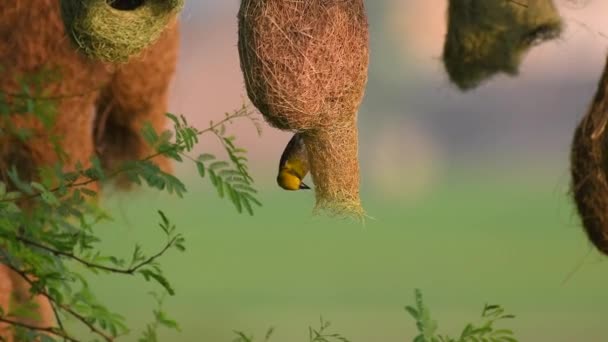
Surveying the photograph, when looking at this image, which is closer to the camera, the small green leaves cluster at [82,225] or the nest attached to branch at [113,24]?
the small green leaves cluster at [82,225]

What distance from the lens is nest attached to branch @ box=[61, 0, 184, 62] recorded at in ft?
4.91

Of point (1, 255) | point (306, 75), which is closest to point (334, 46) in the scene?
point (306, 75)

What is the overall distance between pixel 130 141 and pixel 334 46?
1401 millimetres

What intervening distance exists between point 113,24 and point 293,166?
379mm

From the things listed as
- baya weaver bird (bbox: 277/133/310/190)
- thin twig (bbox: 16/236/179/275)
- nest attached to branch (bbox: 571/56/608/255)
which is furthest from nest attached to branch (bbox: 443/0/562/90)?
thin twig (bbox: 16/236/179/275)

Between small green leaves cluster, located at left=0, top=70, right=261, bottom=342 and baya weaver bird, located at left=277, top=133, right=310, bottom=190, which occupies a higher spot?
baya weaver bird, located at left=277, top=133, right=310, bottom=190

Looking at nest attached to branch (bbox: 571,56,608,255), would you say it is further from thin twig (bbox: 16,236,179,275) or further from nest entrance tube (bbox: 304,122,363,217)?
thin twig (bbox: 16,236,179,275)

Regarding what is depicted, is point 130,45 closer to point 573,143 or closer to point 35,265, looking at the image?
point 35,265

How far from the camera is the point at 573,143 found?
4.47 ft

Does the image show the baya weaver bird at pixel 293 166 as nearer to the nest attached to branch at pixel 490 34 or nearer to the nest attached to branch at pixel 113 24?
the nest attached to branch at pixel 113 24

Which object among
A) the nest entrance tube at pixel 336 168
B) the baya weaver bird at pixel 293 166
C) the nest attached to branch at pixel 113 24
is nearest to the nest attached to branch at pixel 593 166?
the nest entrance tube at pixel 336 168

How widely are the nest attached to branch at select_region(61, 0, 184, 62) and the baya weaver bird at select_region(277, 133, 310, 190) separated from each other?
0.98 feet

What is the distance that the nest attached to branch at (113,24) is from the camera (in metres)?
1.50

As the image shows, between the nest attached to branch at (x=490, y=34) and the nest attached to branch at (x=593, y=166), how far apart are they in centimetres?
75
